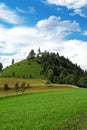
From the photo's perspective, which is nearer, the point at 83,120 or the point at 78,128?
the point at 78,128

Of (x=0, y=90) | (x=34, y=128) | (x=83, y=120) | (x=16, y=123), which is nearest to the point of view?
(x=34, y=128)

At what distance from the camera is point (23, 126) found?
20.5 metres

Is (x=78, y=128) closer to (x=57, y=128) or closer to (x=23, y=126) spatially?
(x=57, y=128)

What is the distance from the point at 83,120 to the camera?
77.0 ft

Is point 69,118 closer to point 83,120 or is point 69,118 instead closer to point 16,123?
point 83,120

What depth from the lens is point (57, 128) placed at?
65.3ft

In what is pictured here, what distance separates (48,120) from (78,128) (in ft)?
11.3

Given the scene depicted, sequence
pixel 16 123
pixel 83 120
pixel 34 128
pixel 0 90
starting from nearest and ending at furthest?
pixel 34 128, pixel 16 123, pixel 83 120, pixel 0 90

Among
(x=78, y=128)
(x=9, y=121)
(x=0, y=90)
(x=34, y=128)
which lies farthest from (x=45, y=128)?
(x=0, y=90)

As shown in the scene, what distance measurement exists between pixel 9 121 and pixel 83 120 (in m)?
5.86

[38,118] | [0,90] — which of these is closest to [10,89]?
[0,90]

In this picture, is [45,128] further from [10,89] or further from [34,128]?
[10,89]

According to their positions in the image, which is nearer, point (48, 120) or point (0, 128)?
point (0, 128)

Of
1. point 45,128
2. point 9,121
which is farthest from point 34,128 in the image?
point 9,121
